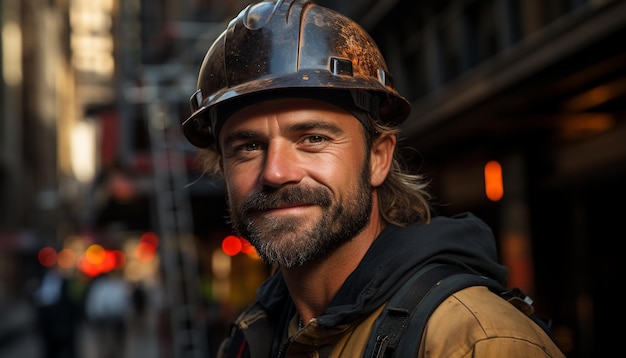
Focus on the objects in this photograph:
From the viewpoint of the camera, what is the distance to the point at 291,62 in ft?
7.87

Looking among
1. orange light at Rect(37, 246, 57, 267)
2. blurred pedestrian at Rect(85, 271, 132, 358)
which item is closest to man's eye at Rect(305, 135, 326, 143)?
blurred pedestrian at Rect(85, 271, 132, 358)

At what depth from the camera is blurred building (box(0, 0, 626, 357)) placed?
6.40m

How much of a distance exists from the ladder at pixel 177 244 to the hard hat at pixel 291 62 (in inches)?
424

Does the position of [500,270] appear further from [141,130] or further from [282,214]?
[141,130]

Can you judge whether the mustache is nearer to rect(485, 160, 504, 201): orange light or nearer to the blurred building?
the blurred building

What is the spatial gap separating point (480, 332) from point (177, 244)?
12407 millimetres

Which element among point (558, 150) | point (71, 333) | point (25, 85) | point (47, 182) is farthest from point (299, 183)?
point (47, 182)

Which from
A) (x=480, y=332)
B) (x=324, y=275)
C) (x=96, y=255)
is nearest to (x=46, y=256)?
(x=96, y=255)

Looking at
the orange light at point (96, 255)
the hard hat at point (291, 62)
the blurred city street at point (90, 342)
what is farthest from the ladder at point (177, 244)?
the orange light at point (96, 255)

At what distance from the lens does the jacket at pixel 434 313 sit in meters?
1.79

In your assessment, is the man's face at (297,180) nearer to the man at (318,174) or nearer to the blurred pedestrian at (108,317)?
the man at (318,174)

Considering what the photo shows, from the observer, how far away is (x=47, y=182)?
96500mm

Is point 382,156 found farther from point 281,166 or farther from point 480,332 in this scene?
point 480,332

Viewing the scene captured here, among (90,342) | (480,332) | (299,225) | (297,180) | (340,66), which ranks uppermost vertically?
(340,66)
